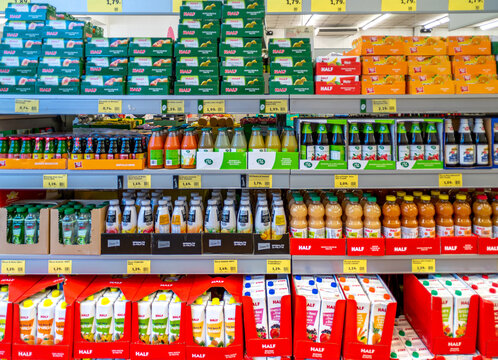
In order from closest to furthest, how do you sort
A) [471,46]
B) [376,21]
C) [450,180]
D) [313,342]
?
[313,342]
[450,180]
[471,46]
[376,21]

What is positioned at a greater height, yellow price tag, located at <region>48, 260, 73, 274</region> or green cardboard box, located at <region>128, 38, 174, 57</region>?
green cardboard box, located at <region>128, 38, 174, 57</region>

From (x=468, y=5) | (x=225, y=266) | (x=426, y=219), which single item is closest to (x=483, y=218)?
(x=426, y=219)

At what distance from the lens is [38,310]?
204cm

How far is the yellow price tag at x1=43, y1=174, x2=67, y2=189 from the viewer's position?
2.08m

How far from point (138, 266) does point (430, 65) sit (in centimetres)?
204

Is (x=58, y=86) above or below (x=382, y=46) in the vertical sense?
below

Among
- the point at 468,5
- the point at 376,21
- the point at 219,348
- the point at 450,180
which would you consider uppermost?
the point at 376,21

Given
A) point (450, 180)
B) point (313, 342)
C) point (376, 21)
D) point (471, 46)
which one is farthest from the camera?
point (376, 21)

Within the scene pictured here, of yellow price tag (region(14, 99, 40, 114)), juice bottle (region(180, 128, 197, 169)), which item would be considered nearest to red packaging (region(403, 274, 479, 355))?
juice bottle (region(180, 128, 197, 169))

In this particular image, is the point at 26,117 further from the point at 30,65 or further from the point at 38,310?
the point at 38,310

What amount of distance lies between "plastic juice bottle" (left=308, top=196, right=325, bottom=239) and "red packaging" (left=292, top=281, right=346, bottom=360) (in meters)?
0.38

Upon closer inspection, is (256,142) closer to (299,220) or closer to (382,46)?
(299,220)

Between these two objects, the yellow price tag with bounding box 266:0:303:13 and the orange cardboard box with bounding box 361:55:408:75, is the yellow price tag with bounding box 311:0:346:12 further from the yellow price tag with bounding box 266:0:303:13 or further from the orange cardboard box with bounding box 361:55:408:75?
the orange cardboard box with bounding box 361:55:408:75

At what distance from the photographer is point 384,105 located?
2.07 meters
